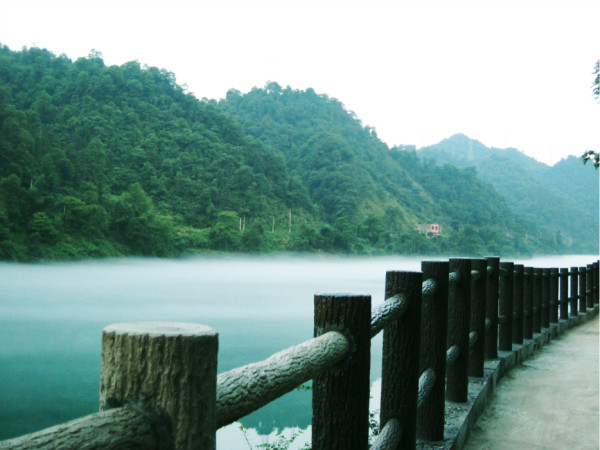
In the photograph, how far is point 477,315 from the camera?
3420 mm

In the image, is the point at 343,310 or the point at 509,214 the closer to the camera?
the point at 343,310

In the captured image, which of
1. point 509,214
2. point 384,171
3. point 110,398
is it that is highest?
point 384,171

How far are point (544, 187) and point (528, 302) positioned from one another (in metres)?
135

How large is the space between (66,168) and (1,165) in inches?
272

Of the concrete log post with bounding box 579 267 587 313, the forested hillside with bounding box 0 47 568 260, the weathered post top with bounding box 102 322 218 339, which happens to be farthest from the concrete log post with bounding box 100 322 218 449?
the forested hillside with bounding box 0 47 568 260

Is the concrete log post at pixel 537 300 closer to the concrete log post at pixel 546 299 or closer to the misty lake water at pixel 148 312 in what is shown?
the concrete log post at pixel 546 299

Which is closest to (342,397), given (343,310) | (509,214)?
(343,310)

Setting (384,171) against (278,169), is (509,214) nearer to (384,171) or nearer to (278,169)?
(384,171)

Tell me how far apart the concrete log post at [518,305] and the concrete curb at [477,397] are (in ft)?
0.29

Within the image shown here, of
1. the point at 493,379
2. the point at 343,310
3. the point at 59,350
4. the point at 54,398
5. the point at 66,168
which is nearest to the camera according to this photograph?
the point at 343,310

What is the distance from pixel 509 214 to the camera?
341ft

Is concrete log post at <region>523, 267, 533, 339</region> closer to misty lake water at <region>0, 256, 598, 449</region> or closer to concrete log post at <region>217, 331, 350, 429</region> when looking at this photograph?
misty lake water at <region>0, 256, 598, 449</region>

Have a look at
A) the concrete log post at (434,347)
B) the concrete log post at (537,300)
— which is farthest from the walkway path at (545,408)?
the concrete log post at (537,300)

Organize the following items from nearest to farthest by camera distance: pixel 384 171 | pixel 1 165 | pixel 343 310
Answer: pixel 343 310, pixel 1 165, pixel 384 171
